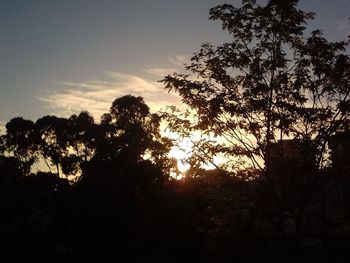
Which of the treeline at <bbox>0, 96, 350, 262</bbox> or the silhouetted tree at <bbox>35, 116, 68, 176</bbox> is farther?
the silhouetted tree at <bbox>35, 116, 68, 176</bbox>

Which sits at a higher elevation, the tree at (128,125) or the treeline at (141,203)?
the tree at (128,125)

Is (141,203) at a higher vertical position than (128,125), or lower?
lower

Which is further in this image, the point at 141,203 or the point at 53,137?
the point at 53,137

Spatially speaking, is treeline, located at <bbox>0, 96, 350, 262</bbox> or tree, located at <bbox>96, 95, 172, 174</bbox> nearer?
treeline, located at <bbox>0, 96, 350, 262</bbox>

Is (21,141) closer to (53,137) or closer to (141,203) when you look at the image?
(53,137)

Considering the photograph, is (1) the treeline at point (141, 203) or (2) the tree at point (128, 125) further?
(2) the tree at point (128, 125)

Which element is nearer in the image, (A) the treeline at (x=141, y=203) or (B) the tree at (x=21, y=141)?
(A) the treeline at (x=141, y=203)

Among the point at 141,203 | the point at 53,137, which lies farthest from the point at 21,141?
the point at 141,203

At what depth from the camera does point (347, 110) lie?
12.8 m

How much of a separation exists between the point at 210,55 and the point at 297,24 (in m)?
2.68

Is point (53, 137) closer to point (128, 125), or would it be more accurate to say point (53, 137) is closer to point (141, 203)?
point (128, 125)

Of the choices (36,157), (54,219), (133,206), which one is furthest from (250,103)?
(36,157)

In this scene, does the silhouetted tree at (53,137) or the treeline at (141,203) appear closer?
the treeline at (141,203)

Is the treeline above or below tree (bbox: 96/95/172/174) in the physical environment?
below
